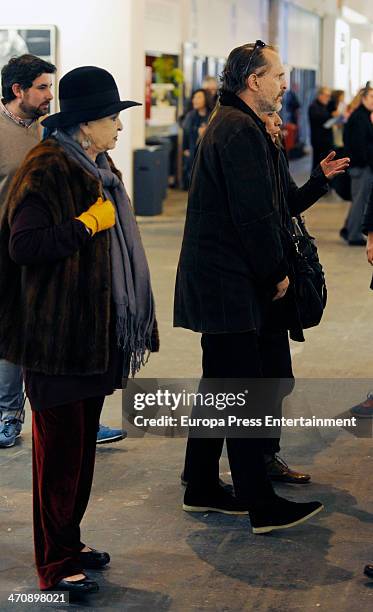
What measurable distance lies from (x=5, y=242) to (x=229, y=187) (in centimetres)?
91

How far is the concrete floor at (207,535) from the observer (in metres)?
3.93

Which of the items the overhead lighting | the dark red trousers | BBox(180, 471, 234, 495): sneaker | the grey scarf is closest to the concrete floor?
BBox(180, 471, 234, 495): sneaker

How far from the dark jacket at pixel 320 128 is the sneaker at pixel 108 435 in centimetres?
1460

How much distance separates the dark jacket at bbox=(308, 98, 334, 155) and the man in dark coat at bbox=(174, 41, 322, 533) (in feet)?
50.8

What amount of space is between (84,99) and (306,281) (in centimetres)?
136

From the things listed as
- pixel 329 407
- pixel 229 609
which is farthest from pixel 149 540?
pixel 329 407

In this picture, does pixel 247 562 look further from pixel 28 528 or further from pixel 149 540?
pixel 28 528

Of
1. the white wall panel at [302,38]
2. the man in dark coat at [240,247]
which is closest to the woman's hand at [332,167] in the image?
the man in dark coat at [240,247]

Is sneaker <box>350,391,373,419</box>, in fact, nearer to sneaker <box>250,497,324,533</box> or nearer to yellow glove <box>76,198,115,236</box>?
sneaker <box>250,497,324,533</box>

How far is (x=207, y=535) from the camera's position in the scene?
450cm

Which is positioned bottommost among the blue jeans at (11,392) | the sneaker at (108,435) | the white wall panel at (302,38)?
the sneaker at (108,435)

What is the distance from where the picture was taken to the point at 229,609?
3811 millimetres

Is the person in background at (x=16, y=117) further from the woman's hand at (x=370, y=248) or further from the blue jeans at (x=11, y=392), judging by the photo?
the woman's hand at (x=370, y=248)

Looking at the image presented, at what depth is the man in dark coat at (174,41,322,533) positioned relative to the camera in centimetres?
430
